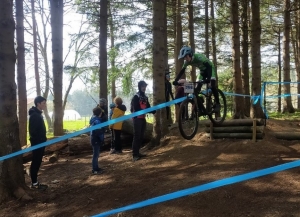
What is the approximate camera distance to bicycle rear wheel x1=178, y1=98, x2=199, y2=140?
6125 mm

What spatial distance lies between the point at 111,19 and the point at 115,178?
989cm

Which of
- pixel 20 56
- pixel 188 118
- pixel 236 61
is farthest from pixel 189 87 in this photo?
pixel 20 56

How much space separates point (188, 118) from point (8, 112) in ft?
12.1

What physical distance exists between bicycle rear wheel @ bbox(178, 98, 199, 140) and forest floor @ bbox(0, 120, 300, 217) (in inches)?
31.8

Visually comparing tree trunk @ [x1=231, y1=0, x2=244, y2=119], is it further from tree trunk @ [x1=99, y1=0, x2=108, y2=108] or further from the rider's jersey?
tree trunk @ [x1=99, y1=0, x2=108, y2=108]

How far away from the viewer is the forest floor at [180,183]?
4.72m

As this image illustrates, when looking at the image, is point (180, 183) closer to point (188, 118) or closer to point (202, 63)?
point (188, 118)

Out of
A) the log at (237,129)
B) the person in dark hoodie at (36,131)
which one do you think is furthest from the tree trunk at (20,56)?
the log at (237,129)

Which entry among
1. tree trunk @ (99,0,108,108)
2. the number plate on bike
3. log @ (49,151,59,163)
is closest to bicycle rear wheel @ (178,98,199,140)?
the number plate on bike

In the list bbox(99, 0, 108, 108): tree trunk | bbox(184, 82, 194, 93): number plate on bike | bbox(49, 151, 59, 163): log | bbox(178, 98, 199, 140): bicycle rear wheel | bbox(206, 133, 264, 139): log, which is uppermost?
bbox(99, 0, 108, 108): tree trunk

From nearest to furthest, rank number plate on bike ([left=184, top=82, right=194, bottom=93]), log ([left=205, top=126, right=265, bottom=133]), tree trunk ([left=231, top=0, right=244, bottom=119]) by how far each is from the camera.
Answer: number plate on bike ([left=184, top=82, right=194, bottom=93])
log ([left=205, top=126, right=265, bottom=133])
tree trunk ([left=231, top=0, right=244, bottom=119])

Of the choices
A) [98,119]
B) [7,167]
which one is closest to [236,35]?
[98,119]

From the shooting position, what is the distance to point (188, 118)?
6316 mm

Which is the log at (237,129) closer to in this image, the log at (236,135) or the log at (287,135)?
the log at (236,135)
